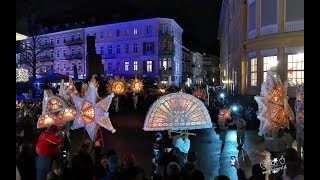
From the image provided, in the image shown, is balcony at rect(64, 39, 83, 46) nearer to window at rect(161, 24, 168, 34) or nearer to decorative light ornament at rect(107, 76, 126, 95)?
window at rect(161, 24, 168, 34)

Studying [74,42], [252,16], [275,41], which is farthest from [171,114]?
[74,42]

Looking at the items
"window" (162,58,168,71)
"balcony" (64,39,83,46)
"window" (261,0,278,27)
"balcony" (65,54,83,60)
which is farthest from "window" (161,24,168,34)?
Answer: "window" (261,0,278,27)

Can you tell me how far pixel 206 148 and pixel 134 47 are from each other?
49.5 meters

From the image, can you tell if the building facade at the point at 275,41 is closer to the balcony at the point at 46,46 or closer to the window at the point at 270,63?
the window at the point at 270,63

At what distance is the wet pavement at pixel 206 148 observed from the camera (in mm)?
10828

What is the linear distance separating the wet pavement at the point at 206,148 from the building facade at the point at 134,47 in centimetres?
4149

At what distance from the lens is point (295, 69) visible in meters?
19.9

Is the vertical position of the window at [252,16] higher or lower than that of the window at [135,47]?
lower

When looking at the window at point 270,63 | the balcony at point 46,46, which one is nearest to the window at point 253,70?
the window at point 270,63

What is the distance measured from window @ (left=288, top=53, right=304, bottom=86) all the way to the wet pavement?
4095 mm

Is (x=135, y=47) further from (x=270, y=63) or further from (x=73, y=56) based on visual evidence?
(x=270, y=63)

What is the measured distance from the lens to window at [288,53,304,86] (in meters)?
19.6
